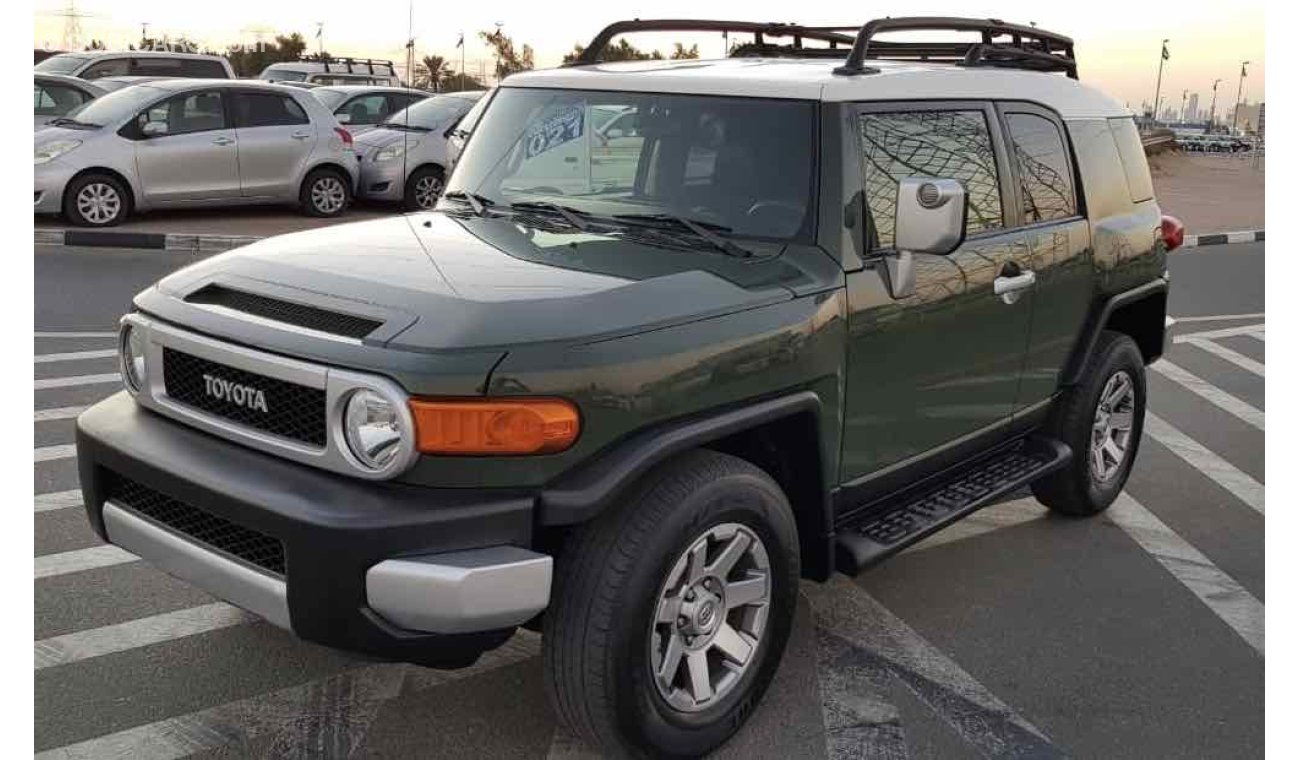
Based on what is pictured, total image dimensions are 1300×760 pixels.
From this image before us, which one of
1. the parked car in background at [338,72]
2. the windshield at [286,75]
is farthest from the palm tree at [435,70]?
the windshield at [286,75]

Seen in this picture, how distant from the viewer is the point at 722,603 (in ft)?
11.7

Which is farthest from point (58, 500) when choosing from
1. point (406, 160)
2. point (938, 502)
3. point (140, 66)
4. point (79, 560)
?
point (140, 66)

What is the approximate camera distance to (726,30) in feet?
19.7

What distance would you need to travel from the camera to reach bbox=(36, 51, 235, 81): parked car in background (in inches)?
769

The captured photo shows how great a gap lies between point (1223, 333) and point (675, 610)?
8.83 m

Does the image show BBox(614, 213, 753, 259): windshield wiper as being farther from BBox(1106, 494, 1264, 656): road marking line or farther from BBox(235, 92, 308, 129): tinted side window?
BBox(235, 92, 308, 129): tinted side window

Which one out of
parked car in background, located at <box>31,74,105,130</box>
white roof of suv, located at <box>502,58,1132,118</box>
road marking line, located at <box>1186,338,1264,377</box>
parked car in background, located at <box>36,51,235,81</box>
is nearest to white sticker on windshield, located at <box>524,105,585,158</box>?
white roof of suv, located at <box>502,58,1132,118</box>

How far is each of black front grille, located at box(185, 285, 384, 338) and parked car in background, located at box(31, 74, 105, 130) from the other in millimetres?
13293

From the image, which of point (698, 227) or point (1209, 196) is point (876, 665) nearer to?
point (698, 227)

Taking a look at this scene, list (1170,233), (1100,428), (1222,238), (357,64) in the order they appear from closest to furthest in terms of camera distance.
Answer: (1100,428), (1170,233), (1222,238), (357,64)

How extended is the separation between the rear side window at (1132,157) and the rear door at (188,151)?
10.9m

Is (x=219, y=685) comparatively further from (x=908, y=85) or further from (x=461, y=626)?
(x=908, y=85)

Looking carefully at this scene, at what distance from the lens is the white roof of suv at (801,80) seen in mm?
4164

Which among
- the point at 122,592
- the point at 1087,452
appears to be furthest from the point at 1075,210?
the point at 122,592
